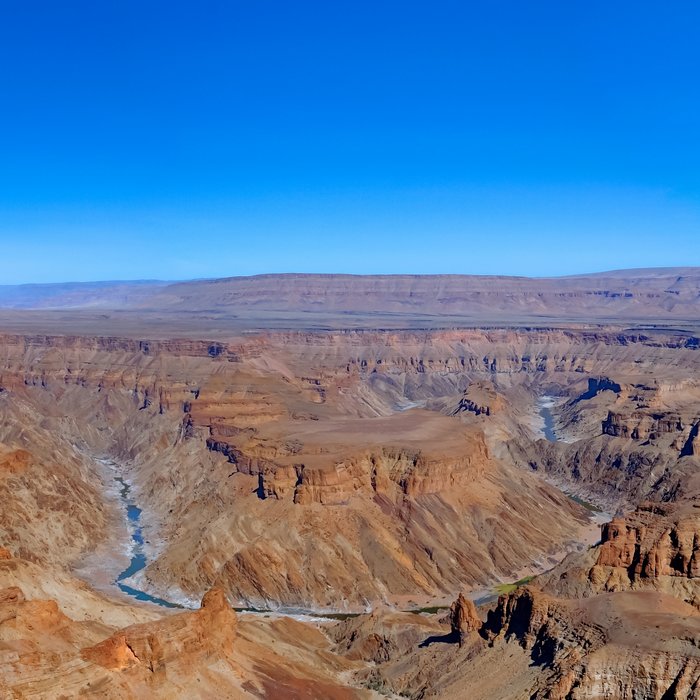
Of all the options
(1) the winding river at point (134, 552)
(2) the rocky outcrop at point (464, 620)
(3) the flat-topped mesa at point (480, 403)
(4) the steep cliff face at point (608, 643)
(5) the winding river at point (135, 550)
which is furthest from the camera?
(3) the flat-topped mesa at point (480, 403)

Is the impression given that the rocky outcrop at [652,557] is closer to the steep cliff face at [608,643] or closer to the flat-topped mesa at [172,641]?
the steep cliff face at [608,643]

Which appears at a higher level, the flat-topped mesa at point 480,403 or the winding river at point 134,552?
the flat-topped mesa at point 480,403

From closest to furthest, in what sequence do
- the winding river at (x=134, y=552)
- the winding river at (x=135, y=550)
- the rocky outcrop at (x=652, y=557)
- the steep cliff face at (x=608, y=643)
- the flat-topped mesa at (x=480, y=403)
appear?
1. the steep cliff face at (x=608, y=643)
2. the rocky outcrop at (x=652, y=557)
3. the winding river at (x=135, y=550)
4. the winding river at (x=134, y=552)
5. the flat-topped mesa at (x=480, y=403)

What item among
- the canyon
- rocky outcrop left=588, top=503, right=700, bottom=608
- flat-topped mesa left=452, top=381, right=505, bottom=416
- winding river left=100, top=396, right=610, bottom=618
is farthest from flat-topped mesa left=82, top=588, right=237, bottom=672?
flat-topped mesa left=452, top=381, right=505, bottom=416

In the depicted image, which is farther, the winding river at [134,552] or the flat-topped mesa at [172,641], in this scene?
the winding river at [134,552]

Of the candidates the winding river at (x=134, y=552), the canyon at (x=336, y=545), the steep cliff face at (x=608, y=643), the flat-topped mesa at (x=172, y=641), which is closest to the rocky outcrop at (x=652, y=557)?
the canyon at (x=336, y=545)

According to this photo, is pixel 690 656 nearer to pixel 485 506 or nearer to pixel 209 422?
pixel 485 506

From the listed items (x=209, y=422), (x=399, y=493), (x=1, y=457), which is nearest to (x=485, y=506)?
(x=399, y=493)

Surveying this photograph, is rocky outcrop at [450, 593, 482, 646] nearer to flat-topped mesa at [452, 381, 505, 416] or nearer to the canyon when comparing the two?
the canyon
